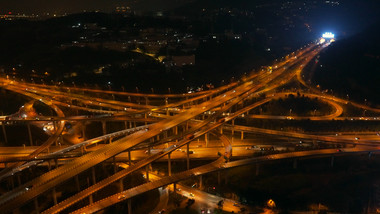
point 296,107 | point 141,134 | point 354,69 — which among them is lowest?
point 141,134

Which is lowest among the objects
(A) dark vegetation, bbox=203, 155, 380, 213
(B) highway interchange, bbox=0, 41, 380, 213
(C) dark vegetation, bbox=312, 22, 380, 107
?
(A) dark vegetation, bbox=203, 155, 380, 213

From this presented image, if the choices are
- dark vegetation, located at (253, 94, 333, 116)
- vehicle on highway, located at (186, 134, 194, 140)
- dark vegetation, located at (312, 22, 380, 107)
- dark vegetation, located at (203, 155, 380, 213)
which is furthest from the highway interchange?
dark vegetation, located at (312, 22, 380, 107)

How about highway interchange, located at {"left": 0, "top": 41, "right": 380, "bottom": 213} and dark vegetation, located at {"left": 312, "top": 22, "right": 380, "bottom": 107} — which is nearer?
highway interchange, located at {"left": 0, "top": 41, "right": 380, "bottom": 213}

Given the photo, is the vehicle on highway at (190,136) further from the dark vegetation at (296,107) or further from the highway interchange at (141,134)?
the dark vegetation at (296,107)

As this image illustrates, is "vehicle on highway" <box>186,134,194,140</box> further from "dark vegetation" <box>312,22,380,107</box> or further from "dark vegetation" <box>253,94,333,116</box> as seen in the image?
"dark vegetation" <box>312,22,380,107</box>

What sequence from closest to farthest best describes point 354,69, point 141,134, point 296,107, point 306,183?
point 306,183
point 141,134
point 296,107
point 354,69

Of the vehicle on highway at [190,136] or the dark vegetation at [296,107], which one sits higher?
the dark vegetation at [296,107]

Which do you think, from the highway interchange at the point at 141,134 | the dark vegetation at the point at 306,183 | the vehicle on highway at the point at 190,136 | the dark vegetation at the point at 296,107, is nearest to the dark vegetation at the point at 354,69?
the highway interchange at the point at 141,134

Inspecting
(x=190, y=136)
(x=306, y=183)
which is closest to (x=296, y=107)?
(x=306, y=183)

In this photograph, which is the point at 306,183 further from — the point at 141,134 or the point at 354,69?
the point at 354,69
